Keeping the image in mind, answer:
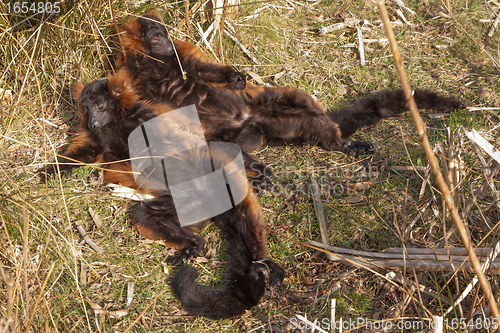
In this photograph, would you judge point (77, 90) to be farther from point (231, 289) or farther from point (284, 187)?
point (231, 289)

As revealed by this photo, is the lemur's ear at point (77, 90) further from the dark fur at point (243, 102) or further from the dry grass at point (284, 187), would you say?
the dark fur at point (243, 102)

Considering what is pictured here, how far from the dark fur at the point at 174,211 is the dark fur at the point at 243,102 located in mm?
321

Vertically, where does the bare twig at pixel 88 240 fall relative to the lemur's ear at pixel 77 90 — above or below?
→ below

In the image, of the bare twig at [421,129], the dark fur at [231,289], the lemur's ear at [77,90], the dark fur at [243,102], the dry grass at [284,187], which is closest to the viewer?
the bare twig at [421,129]

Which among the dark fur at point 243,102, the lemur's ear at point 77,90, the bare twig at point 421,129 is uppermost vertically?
the bare twig at point 421,129

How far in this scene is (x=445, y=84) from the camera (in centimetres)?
529

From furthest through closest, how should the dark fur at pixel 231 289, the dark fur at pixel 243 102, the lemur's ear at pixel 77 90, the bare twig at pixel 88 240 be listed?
the dark fur at pixel 243 102, the lemur's ear at pixel 77 90, the bare twig at pixel 88 240, the dark fur at pixel 231 289

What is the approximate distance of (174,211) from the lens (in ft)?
12.0

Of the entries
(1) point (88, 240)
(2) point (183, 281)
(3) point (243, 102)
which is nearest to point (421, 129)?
(2) point (183, 281)

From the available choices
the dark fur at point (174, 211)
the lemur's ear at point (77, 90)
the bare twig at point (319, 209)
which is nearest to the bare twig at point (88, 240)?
the dark fur at point (174, 211)

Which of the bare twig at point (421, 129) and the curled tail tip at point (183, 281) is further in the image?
the curled tail tip at point (183, 281)

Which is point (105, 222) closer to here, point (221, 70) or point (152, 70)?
point (152, 70)

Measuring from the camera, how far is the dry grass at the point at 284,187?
2861mm

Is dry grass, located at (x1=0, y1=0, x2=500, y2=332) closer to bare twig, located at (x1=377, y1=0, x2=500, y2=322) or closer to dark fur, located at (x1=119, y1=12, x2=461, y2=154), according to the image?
dark fur, located at (x1=119, y1=12, x2=461, y2=154)
